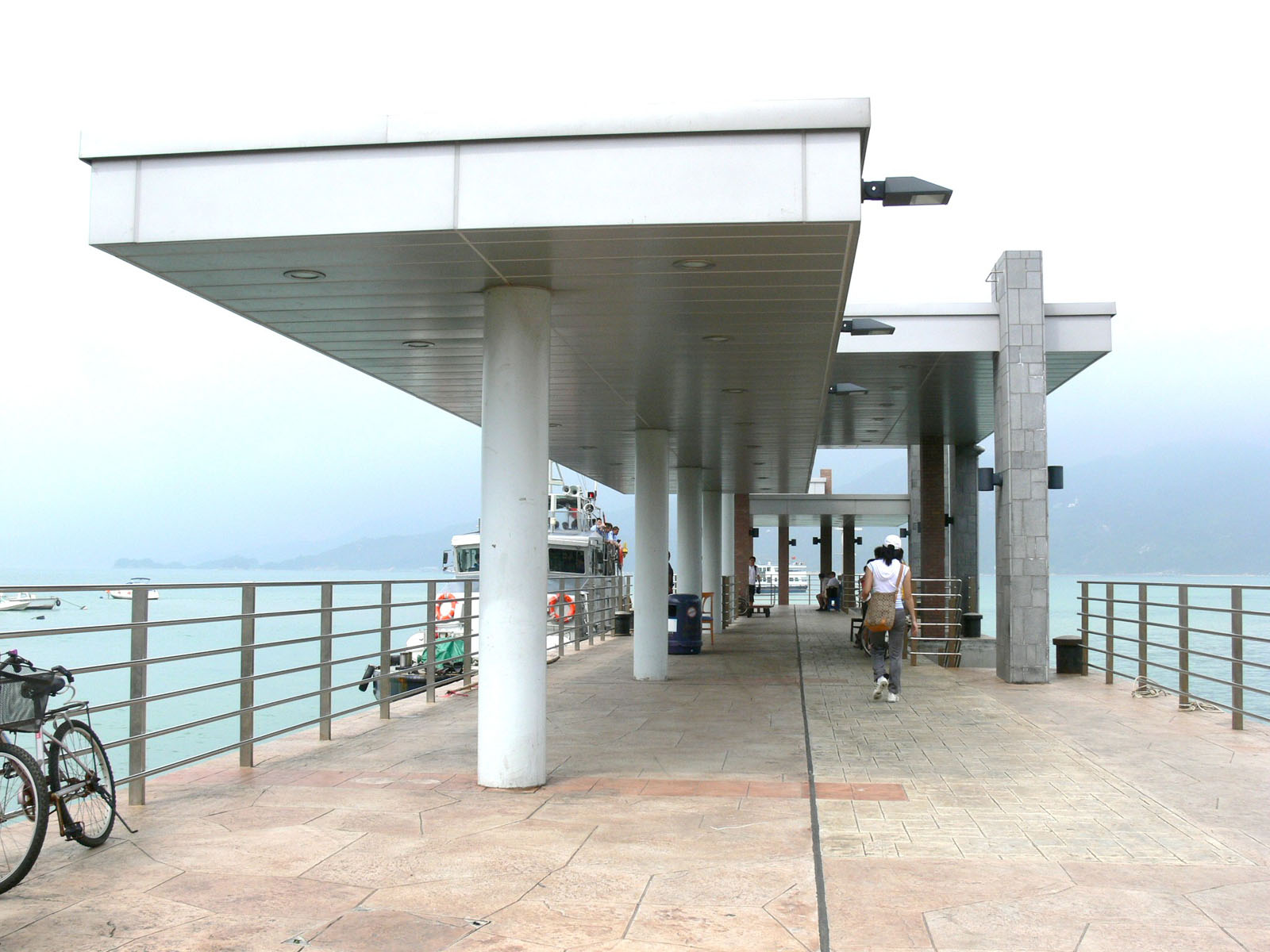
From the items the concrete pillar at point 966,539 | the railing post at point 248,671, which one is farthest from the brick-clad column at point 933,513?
the railing post at point 248,671

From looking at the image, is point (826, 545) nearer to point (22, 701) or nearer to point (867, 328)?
point (867, 328)

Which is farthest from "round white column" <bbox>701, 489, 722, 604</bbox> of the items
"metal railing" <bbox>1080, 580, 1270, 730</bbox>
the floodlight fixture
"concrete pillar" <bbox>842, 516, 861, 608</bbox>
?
the floodlight fixture

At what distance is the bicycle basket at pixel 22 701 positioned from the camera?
5.22 meters

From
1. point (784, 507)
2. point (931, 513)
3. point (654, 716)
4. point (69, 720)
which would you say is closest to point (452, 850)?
point (69, 720)

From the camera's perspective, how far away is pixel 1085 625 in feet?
51.9

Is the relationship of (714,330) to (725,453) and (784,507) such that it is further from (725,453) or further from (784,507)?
(784,507)

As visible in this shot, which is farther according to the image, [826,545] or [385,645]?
[826,545]

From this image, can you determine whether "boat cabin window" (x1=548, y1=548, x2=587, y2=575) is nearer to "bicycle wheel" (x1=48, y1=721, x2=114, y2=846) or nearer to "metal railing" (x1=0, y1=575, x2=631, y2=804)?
"metal railing" (x1=0, y1=575, x2=631, y2=804)

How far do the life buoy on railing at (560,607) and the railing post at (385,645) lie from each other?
18.4 ft

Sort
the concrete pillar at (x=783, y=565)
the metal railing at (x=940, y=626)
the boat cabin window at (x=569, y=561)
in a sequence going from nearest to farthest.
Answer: the metal railing at (x=940, y=626)
the boat cabin window at (x=569, y=561)
the concrete pillar at (x=783, y=565)

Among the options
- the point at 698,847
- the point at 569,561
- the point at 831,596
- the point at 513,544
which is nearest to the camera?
the point at 698,847

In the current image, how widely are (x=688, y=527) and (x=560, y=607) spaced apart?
3420mm

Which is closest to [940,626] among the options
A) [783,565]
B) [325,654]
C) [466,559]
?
[325,654]

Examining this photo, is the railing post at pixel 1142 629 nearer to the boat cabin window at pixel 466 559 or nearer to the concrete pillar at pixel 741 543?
the boat cabin window at pixel 466 559
